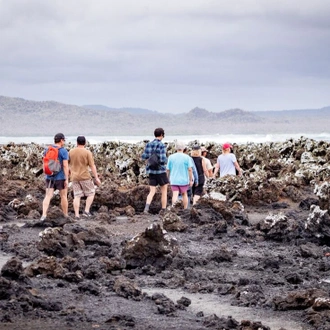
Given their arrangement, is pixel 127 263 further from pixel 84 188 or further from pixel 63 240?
pixel 84 188

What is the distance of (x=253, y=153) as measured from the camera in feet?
93.6

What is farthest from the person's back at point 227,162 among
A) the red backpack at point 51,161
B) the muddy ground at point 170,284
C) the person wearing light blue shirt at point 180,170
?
the red backpack at point 51,161

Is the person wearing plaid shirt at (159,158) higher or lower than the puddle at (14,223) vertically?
higher

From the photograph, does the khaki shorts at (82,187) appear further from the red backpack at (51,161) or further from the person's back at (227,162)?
the person's back at (227,162)

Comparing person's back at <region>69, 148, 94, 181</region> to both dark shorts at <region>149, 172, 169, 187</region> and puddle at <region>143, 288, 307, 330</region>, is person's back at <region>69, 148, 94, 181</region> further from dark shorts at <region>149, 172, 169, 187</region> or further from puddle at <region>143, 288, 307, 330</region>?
puddle at <region>143, 288, 307, 330</region>

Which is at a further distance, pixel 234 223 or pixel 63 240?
pixel 234 223

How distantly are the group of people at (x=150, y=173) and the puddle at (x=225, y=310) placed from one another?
19.9 ft

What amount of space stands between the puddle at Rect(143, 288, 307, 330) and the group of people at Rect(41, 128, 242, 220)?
239 inches

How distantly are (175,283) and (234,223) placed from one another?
6249 mm

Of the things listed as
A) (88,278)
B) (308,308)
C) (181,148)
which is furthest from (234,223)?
(308,308)

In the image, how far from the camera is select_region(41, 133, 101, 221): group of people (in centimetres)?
1551

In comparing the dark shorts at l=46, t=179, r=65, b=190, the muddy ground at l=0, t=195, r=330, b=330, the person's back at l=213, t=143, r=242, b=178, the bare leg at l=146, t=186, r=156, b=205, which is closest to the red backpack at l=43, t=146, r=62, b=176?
the dark shorts at l=46, t=179, r=65, b=190

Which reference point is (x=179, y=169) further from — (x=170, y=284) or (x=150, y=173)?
(x=170, y=284)

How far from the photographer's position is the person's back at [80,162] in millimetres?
16250
